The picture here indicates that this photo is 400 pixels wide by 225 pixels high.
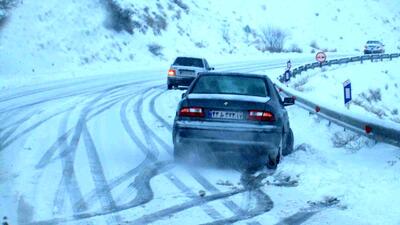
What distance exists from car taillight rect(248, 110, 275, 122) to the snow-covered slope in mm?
19178

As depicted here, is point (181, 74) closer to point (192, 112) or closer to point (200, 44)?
point (192, 112)

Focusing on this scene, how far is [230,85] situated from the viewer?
934 cm

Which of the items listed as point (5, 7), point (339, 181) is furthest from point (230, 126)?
point (5, 7)

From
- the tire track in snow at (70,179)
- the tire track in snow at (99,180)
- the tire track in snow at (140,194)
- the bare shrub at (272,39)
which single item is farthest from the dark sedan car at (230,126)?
the bare shrub at (272,39)

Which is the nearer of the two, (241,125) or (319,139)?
(241,125)

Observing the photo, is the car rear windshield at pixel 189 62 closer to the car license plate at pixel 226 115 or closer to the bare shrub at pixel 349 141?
the bare shrub at pixel 349 141

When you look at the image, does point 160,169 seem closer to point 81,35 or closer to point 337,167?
point 337,167

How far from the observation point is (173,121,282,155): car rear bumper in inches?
333

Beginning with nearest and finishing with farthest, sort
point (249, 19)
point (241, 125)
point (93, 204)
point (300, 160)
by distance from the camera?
1. point (93, 204)
2. point (241, 125)
3. point (300, 160)
4. point (249, 19)

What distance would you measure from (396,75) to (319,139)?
29.0m

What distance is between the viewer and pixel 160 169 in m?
8.64

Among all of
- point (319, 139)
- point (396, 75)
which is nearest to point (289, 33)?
point (396, 75)

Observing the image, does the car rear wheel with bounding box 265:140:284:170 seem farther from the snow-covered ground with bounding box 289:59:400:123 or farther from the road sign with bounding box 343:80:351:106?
the snow-covered ground with bounding box 289:59:400:123

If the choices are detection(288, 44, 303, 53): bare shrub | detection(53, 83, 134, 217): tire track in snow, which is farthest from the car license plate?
detection(288, 44, 303, 53): bare shrub
